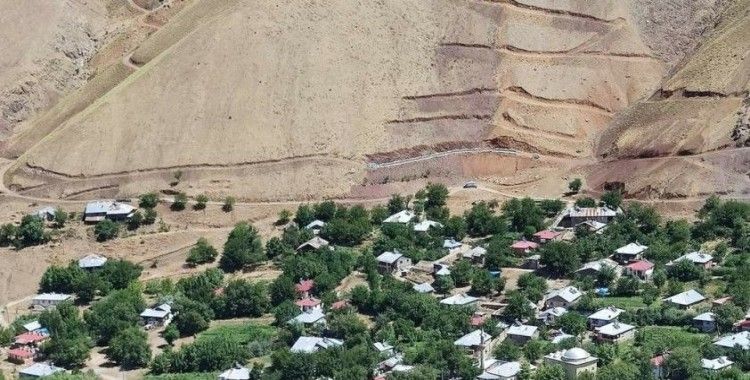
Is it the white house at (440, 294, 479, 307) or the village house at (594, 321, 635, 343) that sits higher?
the white house at (440, 294, 479, 307)

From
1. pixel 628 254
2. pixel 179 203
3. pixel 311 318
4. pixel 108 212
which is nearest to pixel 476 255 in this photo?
pixel 628 254

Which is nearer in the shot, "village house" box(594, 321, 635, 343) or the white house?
"village house" box(594, 321, 635, 343)

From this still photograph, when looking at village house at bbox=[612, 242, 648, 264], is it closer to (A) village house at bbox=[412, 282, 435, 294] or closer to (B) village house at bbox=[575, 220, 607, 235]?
(B) village house at bbox=[575, 220, 607, 235]

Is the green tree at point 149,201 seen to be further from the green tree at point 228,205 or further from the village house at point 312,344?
the village house at point 312,344

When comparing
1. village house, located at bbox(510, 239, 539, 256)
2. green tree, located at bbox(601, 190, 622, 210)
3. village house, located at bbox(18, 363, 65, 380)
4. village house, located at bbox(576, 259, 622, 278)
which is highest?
green tree, located at bbox(601, 190, 622, 210)

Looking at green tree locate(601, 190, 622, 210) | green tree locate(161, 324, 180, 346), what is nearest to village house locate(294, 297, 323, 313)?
green tree locate(161, 324, 180, 346)

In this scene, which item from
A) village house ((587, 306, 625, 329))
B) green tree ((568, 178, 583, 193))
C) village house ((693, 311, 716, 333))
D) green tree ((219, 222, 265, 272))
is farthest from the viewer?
green tree ((568, 178, 583, 193))

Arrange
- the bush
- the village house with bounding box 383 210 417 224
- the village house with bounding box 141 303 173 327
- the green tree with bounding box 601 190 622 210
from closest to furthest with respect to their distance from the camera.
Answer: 1. the village house with bounding box 141 303 173 327
2. the green tree with bounding box 601 190 622 210
3. the village house with bounding box 383 210 417 224
4. the bush
